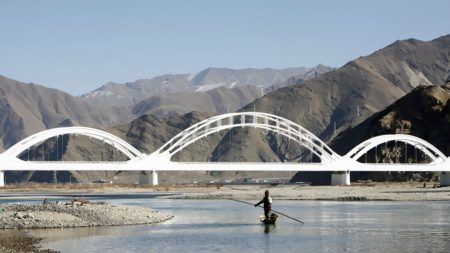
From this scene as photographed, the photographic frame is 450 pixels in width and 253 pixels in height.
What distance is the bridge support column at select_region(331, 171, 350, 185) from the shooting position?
140125mm

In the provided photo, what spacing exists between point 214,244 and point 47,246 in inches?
265

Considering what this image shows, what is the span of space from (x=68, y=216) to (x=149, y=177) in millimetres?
88526

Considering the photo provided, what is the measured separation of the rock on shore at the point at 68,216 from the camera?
42.5 meters

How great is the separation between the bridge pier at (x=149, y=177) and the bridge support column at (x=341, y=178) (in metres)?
29.4

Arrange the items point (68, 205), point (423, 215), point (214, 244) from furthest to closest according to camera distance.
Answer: point (423, 215), point (68, 205), point (214, 244)

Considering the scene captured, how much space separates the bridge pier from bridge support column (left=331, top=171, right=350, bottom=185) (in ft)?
96.6

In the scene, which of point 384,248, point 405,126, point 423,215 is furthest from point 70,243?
point 405,126

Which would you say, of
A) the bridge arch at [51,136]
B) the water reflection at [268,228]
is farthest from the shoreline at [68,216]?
the bridge arch at [51,136]

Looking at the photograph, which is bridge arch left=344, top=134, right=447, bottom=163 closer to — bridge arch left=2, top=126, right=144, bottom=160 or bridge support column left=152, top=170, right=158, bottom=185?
bridge support column left=152, top=170, right=158, bottom=185

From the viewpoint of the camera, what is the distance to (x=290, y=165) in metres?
128

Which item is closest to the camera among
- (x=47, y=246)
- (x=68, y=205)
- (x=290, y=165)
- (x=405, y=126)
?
(x=47, y=246)

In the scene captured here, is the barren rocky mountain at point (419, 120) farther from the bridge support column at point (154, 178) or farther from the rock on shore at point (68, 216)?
the rock on shore at point (68, 216)

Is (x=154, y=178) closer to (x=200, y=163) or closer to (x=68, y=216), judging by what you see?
(x=200, y=163)

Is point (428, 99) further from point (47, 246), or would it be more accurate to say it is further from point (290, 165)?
point (47, 246)
